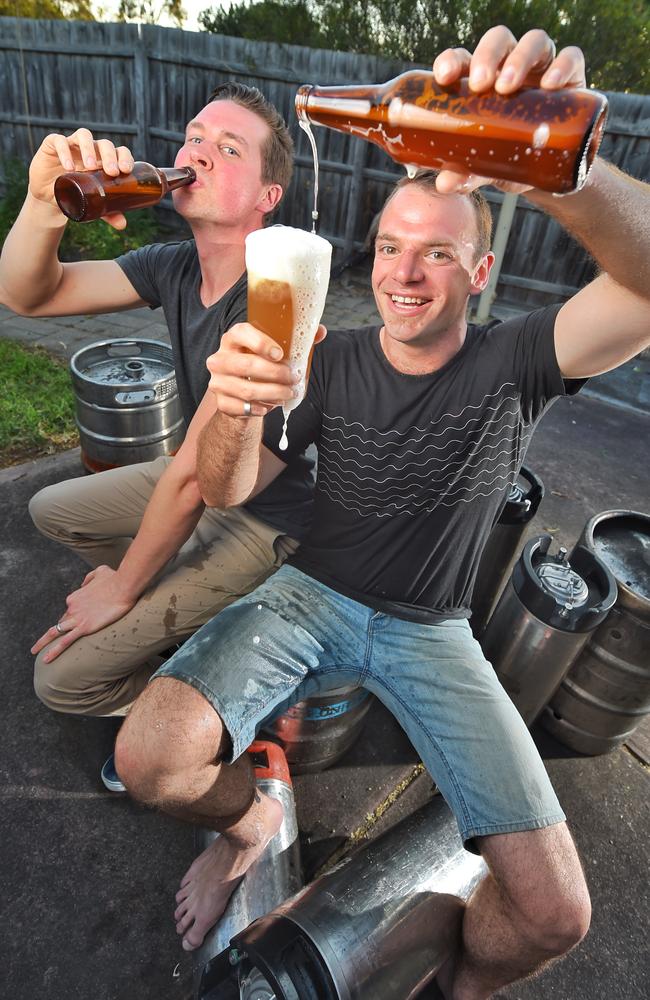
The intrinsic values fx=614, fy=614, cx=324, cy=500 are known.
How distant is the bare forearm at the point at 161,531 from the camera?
1985 mm

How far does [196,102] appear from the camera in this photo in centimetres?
842

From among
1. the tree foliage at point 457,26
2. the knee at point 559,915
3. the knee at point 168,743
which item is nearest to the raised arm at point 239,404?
the knee at point 168,743

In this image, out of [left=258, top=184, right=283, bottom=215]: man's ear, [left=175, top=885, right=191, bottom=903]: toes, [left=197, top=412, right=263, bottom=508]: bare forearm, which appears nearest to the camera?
[left=197, top=412, right=263, bottom=508]: bare forearm

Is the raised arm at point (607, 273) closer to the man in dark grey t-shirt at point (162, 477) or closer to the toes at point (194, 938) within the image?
the man in dark grey t-shirt at point (162, 477)

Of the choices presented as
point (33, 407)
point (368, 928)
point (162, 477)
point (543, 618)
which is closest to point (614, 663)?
point (543, 618)

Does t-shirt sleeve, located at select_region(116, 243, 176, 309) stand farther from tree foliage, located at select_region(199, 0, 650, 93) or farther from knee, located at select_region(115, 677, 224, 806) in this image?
tree foliage, located at select_region(199, 0, 650, 93)

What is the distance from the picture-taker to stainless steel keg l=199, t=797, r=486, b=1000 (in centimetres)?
147

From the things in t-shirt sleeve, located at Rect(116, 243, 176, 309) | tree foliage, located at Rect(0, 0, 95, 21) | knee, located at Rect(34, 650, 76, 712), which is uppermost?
tree foliage, located at Rect(0, 0, 95, 21)

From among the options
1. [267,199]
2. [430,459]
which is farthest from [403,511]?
[267,199]

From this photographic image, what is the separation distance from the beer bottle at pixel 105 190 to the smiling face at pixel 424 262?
0.82 m

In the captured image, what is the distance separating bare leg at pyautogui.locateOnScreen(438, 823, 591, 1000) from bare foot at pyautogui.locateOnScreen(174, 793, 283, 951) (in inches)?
26.2

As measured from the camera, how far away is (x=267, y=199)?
2439 millimetres

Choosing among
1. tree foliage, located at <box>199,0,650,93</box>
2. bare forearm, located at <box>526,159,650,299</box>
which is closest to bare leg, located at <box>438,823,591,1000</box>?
bare forearm, located at <box>526,159,650,299</box>

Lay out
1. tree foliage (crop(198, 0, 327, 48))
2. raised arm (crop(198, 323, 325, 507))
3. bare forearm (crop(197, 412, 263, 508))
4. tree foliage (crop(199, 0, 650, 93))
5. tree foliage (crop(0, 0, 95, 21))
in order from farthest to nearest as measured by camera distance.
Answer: tree foliage (crop(0, 0, 95, 21)) → tree foliage (crop(198, 0, 327, 48)) → tree foliage (crop(199, 0, 650, 93)) → bare forearm (crop(197, 412, 263, 508)) → raised arm (crop(198, 323, 325, 507))
